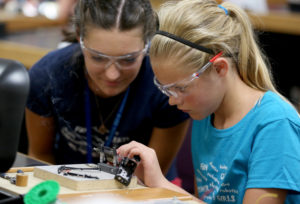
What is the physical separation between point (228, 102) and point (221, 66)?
11 centimetres

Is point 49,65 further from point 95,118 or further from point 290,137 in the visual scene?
point 290,137

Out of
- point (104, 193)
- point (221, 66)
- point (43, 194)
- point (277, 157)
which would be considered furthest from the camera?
point (221, 66)

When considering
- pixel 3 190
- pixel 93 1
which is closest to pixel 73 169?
pixel 3 190

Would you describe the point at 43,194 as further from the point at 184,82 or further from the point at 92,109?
the point at 92,109

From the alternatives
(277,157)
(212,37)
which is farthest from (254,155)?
(212,37)

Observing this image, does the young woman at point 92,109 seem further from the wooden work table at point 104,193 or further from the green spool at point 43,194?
the green spool at point 43,194

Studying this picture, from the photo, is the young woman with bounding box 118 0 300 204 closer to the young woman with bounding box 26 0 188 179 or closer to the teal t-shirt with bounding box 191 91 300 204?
the teal t-shirt with bounding box 191 91 300 204

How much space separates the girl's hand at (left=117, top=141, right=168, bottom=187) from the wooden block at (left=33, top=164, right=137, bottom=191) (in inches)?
4.4

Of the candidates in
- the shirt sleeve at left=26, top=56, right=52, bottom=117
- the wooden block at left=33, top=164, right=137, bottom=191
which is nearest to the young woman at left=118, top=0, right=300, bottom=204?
the wooden block at left=33, top=164, right=137, bottom=191

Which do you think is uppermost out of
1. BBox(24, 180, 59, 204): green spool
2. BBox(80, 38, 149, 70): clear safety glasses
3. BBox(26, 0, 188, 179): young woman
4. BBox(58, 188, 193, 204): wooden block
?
BBox(80, 38, 149, 70): clear safety glasses

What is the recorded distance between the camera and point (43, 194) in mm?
784

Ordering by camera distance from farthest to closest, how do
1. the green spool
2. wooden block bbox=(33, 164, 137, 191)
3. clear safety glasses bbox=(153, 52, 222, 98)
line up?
clear safety glasses bbox=(153, 52, 222, 98)
wooden block bbox=(33, 164, 137, 191)
the green spool

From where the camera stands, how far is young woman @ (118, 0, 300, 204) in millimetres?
1104

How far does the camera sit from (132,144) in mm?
1109
